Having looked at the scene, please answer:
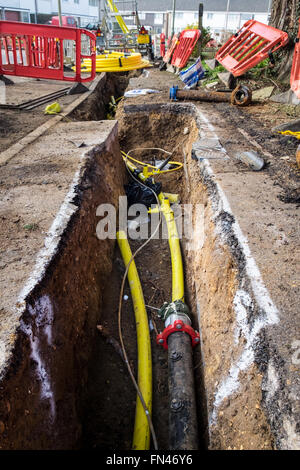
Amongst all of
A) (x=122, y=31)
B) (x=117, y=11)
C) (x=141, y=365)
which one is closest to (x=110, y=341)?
(x=141, y=365)

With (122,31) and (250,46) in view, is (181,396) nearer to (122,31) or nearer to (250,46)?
(250,46)

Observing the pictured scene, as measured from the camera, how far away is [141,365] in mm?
2721

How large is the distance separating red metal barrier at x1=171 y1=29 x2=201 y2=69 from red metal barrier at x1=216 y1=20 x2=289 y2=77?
2256mm

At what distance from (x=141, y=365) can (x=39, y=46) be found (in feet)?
23.3

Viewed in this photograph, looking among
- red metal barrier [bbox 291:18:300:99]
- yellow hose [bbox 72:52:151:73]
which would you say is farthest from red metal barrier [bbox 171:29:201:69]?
red metal barrier [bbox 291:18:300:99]

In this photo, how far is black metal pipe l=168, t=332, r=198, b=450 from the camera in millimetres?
2134

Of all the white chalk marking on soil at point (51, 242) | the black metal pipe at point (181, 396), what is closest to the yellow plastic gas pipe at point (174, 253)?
the black metal pipe at point (181, 396)

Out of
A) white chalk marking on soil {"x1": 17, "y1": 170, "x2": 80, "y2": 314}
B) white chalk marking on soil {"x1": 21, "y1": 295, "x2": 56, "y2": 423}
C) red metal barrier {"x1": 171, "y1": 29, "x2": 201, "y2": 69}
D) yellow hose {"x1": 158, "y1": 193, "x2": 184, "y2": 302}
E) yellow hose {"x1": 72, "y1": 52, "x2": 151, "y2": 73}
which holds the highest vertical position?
red metal barrier {"x1": 171, "y1": 29, "x2": 201, "y2": 69}

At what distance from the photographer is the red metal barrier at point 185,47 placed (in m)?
10.0

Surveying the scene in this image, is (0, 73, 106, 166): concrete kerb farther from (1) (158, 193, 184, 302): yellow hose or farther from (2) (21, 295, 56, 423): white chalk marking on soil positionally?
(2) (21, 295, 56, 423): white chalk marking on soil

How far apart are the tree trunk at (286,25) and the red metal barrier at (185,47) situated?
3372mm
